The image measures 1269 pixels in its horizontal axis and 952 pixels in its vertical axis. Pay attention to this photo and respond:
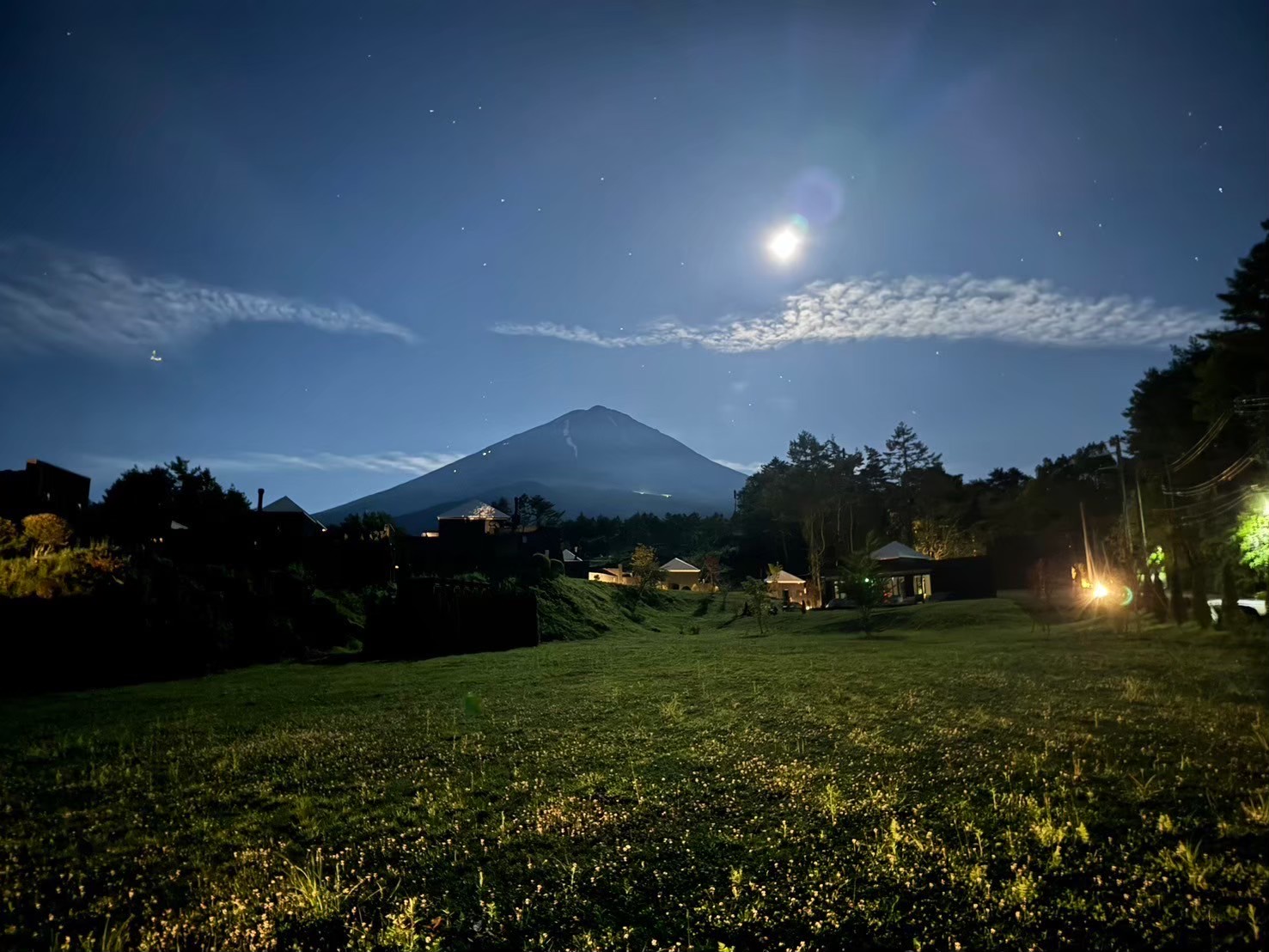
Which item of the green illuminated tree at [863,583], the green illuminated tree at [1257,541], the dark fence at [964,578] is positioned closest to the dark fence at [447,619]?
the green illuminated tree at [863,583]

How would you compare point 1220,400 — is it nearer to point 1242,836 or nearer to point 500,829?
point 1242,836

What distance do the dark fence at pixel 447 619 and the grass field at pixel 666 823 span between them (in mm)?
15681

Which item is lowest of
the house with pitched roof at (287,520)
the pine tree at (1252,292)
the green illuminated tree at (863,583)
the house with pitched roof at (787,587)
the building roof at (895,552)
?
the house with pitched roof at (787,587)

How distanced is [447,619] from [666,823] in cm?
2750

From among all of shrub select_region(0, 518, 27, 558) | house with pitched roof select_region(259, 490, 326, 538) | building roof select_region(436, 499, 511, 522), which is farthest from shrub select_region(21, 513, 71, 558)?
building roof select_region(436, 499, 511, 522)

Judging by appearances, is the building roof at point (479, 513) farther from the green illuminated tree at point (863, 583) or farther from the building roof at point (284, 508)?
the green illuminated tree at point (863, 583)

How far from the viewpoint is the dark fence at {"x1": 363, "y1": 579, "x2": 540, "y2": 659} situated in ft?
101

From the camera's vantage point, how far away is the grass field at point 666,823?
16.2ft

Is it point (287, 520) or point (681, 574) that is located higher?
point (287, 520)

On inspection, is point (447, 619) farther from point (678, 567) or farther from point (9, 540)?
point (678, 567)

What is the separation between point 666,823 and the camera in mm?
6867

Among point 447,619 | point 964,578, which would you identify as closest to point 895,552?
point 964,578

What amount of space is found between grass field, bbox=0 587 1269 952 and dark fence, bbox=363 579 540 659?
15681 millimetres

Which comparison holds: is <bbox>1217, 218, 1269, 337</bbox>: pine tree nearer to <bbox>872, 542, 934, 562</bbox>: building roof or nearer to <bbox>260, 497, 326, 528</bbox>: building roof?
<bbox>872, 542, 934, 562</bbox>: building roof
